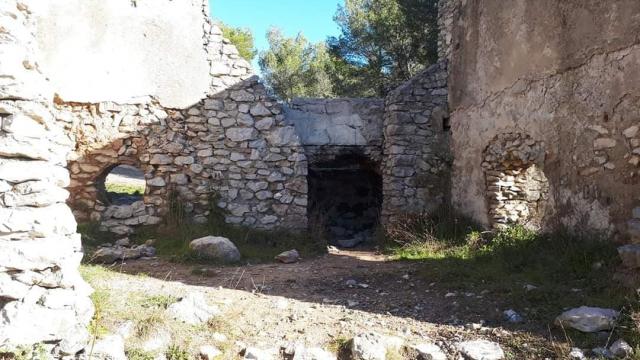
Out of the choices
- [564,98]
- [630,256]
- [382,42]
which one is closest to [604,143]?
[564,98]

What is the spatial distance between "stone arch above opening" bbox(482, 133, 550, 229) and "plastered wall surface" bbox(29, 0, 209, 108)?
15.5 feet

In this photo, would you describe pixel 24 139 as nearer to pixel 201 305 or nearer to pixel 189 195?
pixel 201 305

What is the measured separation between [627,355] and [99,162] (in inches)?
282

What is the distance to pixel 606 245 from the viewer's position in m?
5.23

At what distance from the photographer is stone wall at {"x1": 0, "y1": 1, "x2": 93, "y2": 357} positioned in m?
3.00

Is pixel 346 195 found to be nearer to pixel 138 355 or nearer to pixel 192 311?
pixel 192 311

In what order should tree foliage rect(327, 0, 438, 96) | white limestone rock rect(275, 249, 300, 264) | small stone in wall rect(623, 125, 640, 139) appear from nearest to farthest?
small stone in wall rect(623, 125, 640, 139) → white limestone rock rect(275, 249, 300, 264) → tree foliage rect(327, 0, 438, 96)

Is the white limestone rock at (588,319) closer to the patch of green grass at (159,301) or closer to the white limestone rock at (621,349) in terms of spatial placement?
the white limestone rock at (621,349)

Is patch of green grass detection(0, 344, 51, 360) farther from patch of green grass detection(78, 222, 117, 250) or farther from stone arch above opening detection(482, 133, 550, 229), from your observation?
stone arch above opening detection(482, 133, 550, 229)

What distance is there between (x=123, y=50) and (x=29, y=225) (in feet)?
17.1

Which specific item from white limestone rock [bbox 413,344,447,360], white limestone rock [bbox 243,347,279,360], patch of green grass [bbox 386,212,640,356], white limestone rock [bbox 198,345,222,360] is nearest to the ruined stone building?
patch of green grass [bbox 386,212,640,356]

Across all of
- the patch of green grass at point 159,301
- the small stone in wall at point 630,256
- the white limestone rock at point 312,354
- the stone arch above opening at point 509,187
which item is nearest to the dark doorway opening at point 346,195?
the stone arch above opening at point 509,187

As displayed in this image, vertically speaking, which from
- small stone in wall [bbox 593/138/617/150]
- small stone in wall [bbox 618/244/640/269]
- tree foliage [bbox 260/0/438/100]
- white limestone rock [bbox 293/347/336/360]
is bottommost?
white limestone rock [bbox 293/347/336/360]

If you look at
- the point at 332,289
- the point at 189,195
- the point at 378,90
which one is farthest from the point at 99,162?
the point at 378,90
